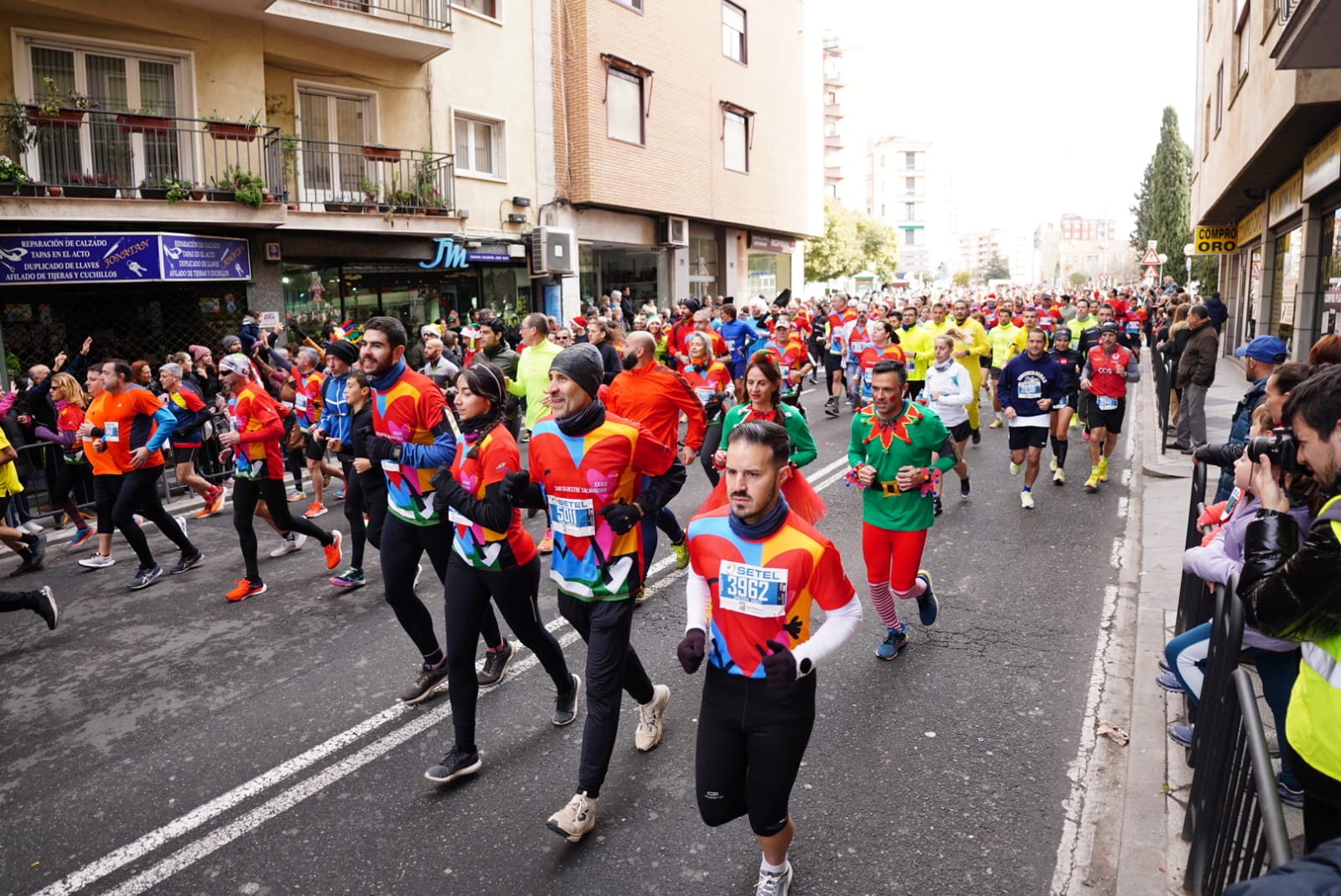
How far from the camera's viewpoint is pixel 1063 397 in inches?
405

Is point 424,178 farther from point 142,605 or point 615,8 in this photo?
point 142,605

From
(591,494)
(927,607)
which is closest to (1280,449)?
(591,494)

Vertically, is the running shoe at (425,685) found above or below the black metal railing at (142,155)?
below

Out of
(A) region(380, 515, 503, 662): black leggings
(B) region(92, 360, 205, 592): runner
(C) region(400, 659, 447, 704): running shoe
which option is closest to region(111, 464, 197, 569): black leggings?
(B) region(92, 360, 205, 592): runner

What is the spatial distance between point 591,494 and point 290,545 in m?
5.93

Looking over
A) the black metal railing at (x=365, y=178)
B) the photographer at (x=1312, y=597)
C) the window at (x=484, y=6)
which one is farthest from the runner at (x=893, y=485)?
the window at (x=484, y=6)

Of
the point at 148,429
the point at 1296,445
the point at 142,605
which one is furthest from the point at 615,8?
the point at 1296,445

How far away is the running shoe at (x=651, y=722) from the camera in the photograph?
4809 mm

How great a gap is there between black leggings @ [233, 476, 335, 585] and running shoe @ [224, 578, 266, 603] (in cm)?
2

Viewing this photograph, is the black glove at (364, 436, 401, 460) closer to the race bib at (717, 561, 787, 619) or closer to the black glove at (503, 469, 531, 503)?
the black glove at (503, 469, 531, 503)

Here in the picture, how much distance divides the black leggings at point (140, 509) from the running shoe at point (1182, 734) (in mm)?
7881

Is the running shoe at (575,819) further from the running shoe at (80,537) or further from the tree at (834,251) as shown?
the tree at (834,251)

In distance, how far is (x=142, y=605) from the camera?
758cm

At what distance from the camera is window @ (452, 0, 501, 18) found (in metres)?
20.2
